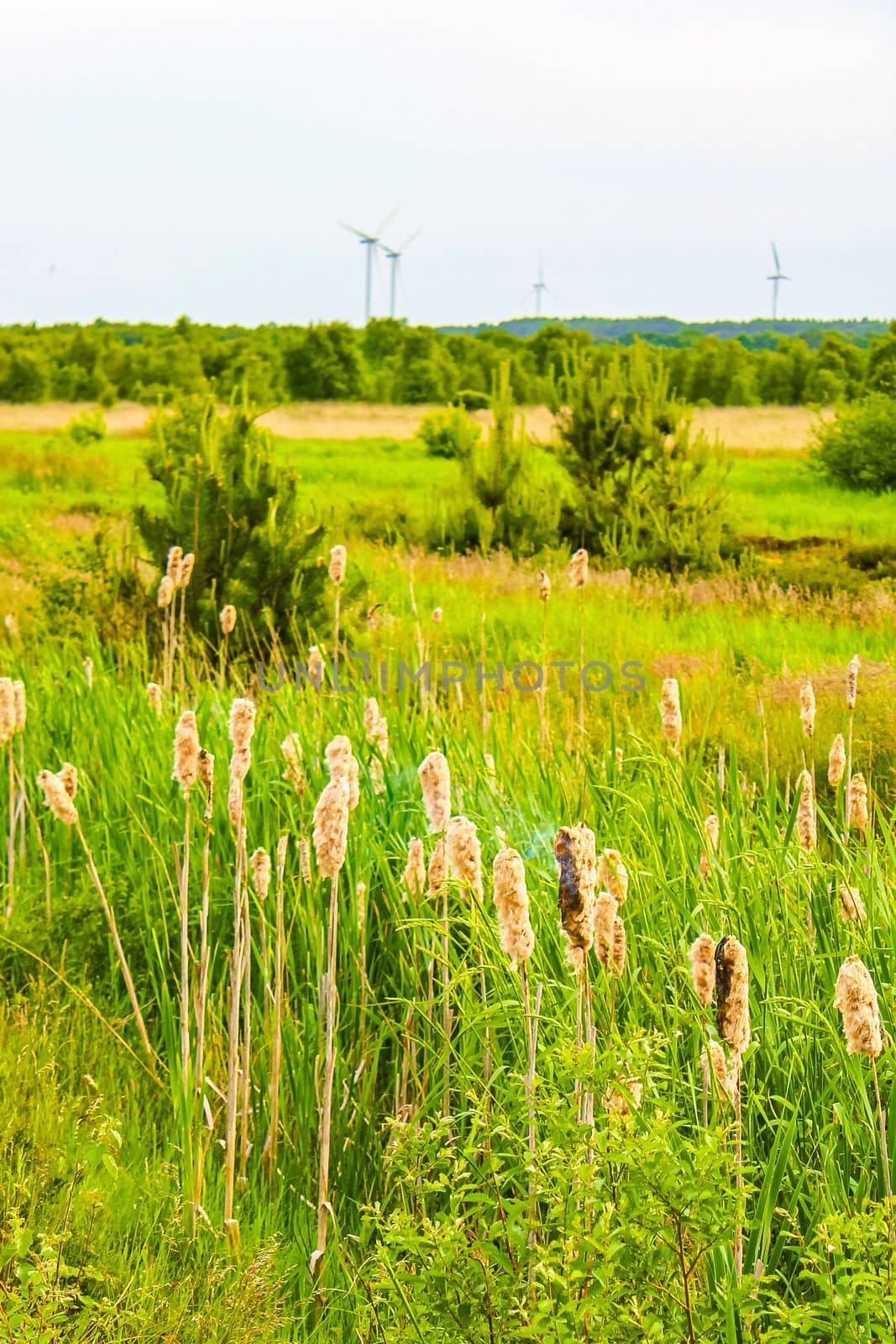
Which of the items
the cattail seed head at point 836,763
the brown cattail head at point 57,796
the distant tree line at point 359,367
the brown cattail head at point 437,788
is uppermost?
the distant tree line at point 359,367

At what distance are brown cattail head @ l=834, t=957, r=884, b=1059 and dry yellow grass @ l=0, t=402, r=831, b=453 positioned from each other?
34.2 meters

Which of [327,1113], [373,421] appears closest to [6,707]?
[327,1113]

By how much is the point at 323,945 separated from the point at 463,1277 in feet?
4.91

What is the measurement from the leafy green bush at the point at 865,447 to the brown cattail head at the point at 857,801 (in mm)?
22354

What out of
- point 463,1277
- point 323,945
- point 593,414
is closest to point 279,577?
point 323,945

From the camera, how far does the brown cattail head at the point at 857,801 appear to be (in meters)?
3.00

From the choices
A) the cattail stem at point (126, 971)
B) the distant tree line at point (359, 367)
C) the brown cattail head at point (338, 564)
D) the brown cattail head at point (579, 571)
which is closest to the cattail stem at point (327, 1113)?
the cattail stem at point (126, 971)

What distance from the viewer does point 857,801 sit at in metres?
3.00

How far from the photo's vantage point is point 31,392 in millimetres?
61656

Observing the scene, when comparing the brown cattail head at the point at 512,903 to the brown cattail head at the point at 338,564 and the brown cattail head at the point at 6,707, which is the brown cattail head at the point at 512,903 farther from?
the brown cattail head at the point at 338,564

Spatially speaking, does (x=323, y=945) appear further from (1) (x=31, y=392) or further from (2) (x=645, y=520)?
(1) (x=31, y=392)

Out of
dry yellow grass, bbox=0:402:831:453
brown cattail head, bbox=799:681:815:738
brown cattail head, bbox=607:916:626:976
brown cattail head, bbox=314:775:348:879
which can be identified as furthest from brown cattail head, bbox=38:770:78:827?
dry yellow grass, bbox=0:402:831:453

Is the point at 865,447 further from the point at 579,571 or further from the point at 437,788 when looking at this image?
the point at 437,788

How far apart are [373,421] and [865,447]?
1179 inches
